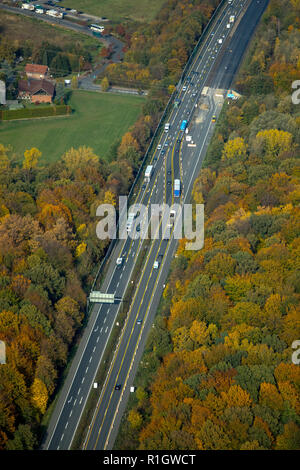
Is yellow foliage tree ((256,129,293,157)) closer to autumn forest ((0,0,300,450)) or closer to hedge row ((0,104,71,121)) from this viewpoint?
autumn forest ((0,0,300,450))

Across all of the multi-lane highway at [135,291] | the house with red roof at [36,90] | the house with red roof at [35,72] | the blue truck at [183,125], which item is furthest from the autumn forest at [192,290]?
the house with red roof at [35,72]

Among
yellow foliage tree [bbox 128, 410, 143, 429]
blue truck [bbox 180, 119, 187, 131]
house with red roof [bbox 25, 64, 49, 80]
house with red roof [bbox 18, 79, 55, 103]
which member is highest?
house with red roof [bbox 25, 64, 49, 80]

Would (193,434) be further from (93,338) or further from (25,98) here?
(25,98)

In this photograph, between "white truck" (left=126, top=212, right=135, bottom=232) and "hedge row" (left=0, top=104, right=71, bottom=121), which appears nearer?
"white truck" (left=126, top=212, right=135, bottom=232)

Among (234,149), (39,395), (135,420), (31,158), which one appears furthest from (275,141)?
(39,395)

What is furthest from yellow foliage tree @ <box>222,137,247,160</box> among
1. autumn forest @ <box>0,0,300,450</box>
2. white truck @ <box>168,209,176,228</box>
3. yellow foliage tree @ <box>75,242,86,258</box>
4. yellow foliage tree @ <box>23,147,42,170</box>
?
yellow foliage tree @ <box>75,242,86,258</box>

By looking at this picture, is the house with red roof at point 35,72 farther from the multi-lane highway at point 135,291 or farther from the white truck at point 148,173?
the white truck at point 148,173

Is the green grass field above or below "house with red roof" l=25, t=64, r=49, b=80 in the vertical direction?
below

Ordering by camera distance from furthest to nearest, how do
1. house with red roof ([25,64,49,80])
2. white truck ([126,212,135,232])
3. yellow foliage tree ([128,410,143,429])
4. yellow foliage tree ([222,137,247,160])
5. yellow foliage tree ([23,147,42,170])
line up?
house with red roof ([25,64,49,80])
yellow foliage tree ([23,147,42,170])
yellow foliage tree ([222,137,247,160])
white truck ([126,212,135,232])
yellow foliage tree ([128,410,143,429])
